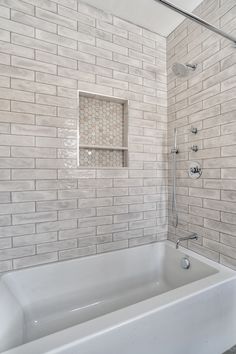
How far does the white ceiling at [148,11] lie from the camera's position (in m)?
1.70

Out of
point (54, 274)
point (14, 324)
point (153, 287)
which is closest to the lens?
point (14, 324)

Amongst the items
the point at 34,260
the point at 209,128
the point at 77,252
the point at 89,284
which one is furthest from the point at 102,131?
the point at 89,284

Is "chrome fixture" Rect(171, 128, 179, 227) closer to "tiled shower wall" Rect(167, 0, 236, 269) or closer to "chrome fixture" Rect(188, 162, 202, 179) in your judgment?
"tiled shower wall" Rect(167, 0, 236, 269)

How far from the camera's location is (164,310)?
3.49 feet

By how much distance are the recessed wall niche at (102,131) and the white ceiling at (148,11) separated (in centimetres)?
77

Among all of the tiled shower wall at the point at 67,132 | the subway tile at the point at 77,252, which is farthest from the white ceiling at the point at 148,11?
the subway tile at the point at 77,252

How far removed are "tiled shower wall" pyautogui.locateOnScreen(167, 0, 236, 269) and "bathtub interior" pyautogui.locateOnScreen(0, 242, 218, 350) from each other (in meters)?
0.31

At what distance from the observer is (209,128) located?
166 centimetres

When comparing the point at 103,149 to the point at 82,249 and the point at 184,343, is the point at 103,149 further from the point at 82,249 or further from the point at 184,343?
the point at 184,343

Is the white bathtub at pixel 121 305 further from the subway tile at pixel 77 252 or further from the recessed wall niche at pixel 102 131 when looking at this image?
the recessed wall niche at pixel 102 131

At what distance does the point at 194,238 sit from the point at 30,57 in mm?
2073

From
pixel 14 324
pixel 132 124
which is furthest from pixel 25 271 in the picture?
pixel 132 124

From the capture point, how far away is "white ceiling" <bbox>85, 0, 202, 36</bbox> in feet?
5.57

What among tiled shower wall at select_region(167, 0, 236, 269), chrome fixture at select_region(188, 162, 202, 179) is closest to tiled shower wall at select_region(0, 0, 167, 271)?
tiled shower wall at select_region(167, 0, 236, 269)
